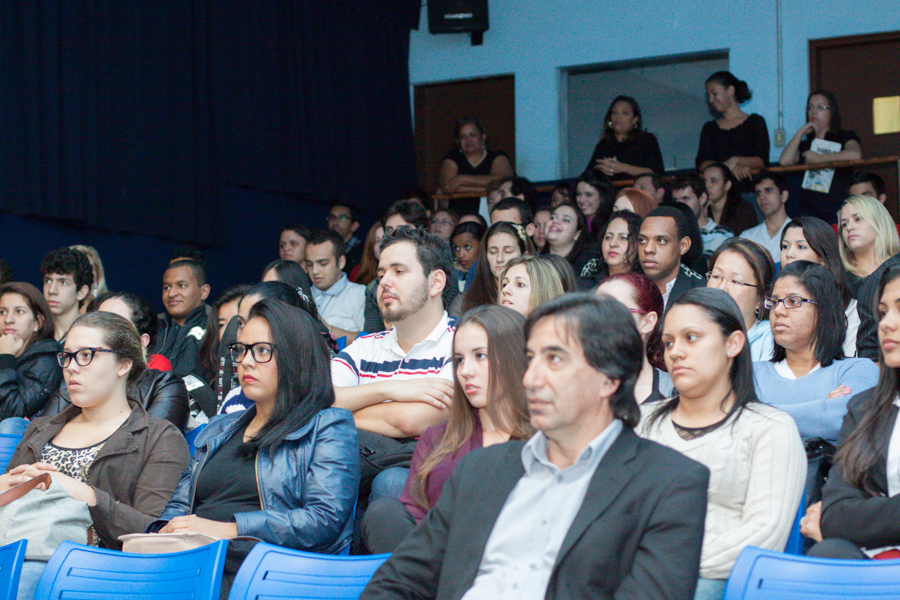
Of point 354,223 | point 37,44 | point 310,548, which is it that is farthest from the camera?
point 354,223

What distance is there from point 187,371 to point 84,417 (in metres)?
1.52

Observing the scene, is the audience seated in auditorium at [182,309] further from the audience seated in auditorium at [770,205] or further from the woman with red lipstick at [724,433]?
the audience seated in auditorium at [770,205]

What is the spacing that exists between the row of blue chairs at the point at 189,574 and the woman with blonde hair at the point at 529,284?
1.40 metres

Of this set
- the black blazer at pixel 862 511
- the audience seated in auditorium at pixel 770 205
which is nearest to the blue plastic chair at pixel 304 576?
the black blazer at pixel 862 511

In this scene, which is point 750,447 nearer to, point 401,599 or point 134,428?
point 401,599

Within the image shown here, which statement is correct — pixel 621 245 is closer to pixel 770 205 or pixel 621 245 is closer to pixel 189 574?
pixel 770 205

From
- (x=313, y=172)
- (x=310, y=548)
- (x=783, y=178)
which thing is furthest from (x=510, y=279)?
(x=313, y=172)

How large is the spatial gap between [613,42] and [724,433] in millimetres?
6069

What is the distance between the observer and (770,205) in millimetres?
5801

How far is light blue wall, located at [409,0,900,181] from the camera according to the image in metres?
7.17

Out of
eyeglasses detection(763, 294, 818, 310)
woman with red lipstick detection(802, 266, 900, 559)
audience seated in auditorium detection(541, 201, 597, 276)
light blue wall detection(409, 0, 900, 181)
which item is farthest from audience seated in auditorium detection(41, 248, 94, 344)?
light blue wall detection(409, 0, 900, 181)

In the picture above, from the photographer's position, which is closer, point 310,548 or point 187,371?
point 310,548

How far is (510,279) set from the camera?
3396 mm

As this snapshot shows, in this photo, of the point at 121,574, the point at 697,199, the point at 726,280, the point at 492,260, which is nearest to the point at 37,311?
the point at 492,260
